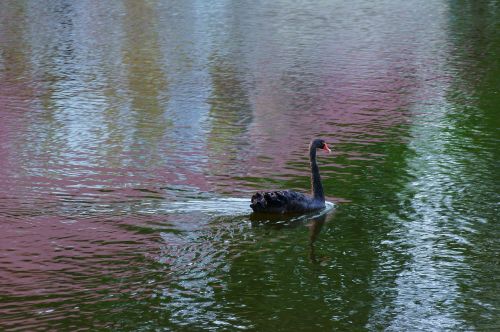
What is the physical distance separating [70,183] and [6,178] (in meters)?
1.12

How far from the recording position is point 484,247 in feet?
41.3

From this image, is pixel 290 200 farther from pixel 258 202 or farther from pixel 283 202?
pixel 258 202

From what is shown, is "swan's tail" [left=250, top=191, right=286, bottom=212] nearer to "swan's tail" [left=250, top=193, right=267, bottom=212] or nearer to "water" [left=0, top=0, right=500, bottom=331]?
"swan's tail" [left=250, top=193, right=267, bottom=212]

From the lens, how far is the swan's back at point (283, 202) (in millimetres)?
13398

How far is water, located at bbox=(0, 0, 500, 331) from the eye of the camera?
10750 millimetres

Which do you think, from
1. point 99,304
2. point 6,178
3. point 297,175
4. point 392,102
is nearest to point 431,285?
point 99,304

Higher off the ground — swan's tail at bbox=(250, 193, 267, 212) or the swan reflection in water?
swan's tail at bbox=(250, 193, 267, 212)

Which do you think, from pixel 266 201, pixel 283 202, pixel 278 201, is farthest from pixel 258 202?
pixel 283 202

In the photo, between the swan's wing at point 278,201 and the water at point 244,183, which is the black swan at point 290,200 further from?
the water at point 244,183

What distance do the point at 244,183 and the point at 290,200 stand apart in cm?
165

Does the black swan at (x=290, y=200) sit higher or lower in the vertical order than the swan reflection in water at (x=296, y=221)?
higher

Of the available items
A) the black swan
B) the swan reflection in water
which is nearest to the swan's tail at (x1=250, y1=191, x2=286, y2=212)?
the black swan

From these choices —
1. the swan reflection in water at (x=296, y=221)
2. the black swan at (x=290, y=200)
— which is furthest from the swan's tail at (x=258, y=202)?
the swan reflection in water at (x=296, y=221)

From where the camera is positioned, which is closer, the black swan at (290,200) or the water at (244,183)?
the water at (244,183)
